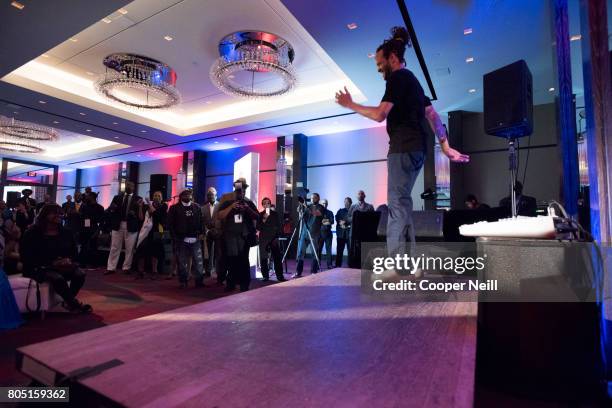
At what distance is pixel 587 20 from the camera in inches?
74.0

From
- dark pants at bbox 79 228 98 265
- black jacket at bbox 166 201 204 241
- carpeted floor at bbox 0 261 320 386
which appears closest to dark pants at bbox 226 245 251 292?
carpeted floor at bbox 0 261 320 386

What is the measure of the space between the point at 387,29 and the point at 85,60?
244 inches

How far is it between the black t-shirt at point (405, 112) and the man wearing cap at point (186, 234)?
12.5ft

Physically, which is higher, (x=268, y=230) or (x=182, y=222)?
(x=182, y=222)

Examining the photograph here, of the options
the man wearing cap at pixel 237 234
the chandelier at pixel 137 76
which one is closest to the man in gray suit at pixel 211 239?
the man wearing cap at pixel 237 234

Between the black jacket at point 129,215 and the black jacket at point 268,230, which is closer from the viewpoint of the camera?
the black jacket at point 268,230

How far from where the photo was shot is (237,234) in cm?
430

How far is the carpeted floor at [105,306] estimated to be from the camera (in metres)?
2.34

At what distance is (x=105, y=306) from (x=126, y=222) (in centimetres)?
295

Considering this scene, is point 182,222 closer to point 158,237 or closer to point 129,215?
point 158,237

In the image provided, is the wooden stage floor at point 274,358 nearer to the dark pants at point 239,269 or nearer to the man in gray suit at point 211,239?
the dark pants at point 239,269

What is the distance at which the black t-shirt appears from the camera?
5.81ft

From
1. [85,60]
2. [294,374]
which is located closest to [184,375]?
[294,374]

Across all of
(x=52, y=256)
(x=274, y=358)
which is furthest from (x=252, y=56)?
(x=274, y=358)
